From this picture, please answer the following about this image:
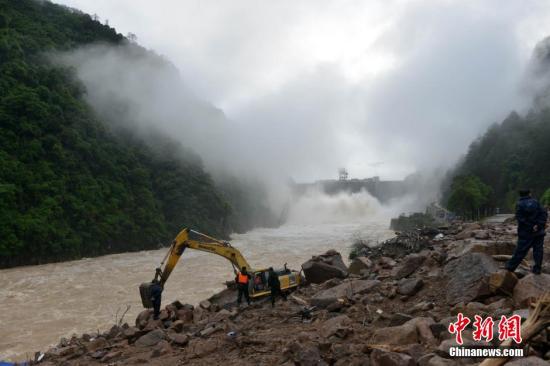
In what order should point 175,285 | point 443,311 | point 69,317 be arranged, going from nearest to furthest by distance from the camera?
A: point 443,311
point 69,317
point 175,285

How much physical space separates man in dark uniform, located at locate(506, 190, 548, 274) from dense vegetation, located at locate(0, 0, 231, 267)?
43.5 meters

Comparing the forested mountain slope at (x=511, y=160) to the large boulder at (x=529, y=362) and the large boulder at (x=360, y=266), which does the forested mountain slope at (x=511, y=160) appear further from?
the large boulder at (x=529, y=362)

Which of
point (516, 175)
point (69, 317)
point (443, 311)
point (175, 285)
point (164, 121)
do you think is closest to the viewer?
point (443, 311)

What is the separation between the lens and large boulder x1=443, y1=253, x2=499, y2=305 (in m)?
7.55

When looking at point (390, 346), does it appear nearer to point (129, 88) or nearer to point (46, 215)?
point (46, 215)

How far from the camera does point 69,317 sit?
21.8m

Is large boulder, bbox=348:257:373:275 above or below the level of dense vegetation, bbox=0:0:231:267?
below

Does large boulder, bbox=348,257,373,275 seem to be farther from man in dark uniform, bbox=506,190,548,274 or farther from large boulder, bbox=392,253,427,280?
man in dark uniform, bbox=506,190,548,274

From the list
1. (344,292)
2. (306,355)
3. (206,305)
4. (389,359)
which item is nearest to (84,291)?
(206,305)

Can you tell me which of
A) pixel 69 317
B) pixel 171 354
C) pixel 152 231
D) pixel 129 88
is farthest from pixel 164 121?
pixel 171 354

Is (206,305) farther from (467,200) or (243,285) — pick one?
(467,200)

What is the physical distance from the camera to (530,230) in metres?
7.06

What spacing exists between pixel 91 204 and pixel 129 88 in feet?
150

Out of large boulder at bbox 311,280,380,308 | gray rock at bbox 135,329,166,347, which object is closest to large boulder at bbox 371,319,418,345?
large boulder at bbox 311,280,380,308
